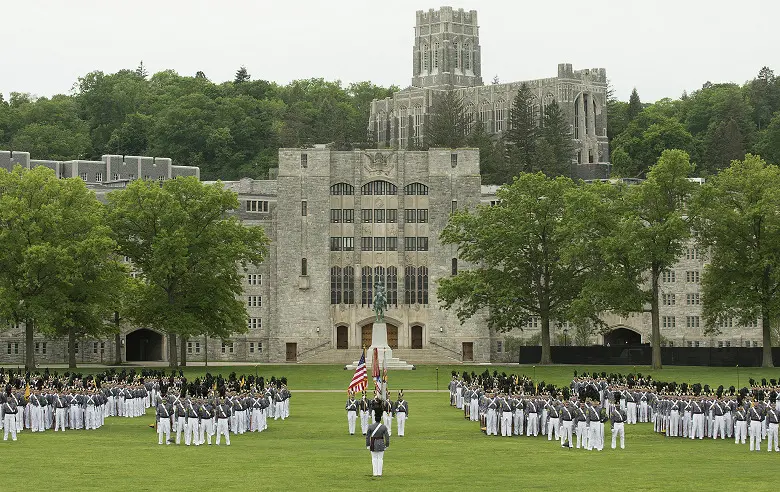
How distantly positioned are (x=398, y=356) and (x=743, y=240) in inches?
1156

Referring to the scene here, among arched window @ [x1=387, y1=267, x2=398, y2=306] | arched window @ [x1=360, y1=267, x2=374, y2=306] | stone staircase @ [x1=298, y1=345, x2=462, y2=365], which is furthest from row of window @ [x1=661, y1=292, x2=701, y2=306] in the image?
arched window @ [x1=360, y1=267, x2=374, y2=306]

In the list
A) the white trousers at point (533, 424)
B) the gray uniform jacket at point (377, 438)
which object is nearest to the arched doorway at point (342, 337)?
A: the white trousers at point (533, 424)

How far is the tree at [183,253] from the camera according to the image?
326ft

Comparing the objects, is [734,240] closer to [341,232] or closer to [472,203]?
[472,203]

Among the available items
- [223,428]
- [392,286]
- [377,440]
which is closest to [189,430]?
[223,428]

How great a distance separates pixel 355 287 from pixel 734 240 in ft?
111

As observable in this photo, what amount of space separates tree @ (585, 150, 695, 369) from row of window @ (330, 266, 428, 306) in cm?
2359

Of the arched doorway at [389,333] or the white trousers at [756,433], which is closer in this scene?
the white trousers at [756,433]

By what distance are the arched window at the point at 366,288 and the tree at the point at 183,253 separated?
1828cm

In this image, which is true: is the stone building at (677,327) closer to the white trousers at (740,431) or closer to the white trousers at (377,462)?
the white trousers at (740,431)

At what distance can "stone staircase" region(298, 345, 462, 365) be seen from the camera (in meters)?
114

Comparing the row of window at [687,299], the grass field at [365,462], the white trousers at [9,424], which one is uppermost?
the row of window at [687,299]

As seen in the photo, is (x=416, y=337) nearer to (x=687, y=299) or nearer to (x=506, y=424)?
(x=687, y=299)

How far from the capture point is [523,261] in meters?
105
